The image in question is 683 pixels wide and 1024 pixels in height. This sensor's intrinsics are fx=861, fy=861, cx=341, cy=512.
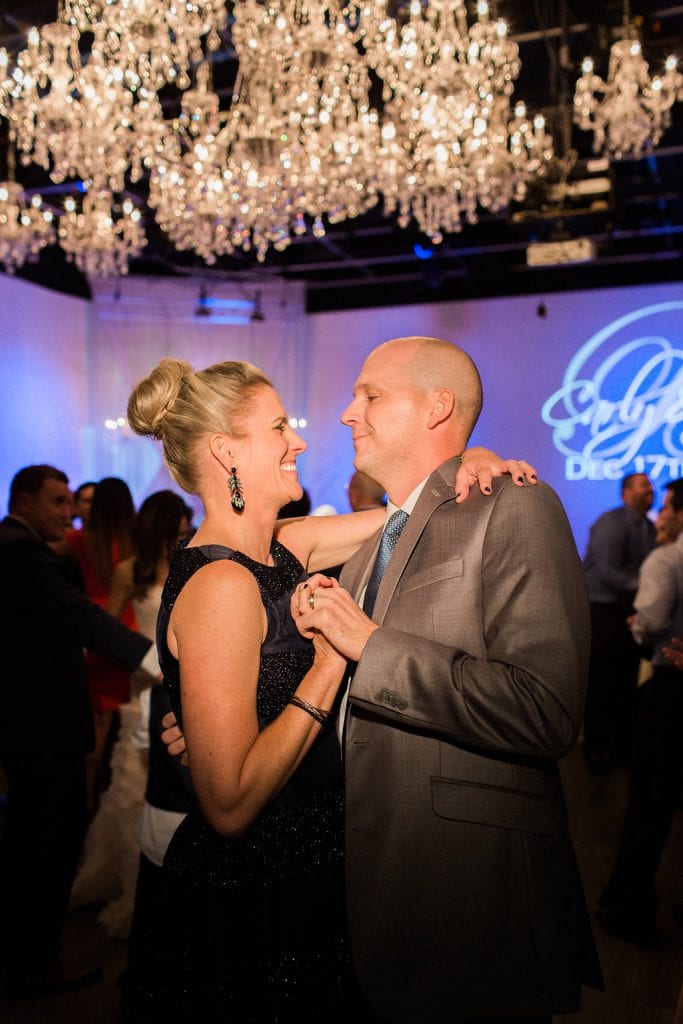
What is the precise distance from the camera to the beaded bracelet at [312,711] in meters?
1.62

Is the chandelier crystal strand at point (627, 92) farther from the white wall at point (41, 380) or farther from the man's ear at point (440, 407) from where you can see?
the white wall at point (41, 380)

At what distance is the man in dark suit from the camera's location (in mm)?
3174

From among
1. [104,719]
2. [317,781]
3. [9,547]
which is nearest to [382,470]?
[317,781]

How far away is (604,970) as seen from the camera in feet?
11.1

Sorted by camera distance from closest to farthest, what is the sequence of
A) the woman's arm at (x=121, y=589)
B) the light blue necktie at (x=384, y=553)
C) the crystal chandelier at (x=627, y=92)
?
the light blue necktie at (x=384, y=553)
the woman's arm at (x=121, y=589)
the crystal chandelier at (x=627, y=92)

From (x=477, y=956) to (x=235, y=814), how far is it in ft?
1.59

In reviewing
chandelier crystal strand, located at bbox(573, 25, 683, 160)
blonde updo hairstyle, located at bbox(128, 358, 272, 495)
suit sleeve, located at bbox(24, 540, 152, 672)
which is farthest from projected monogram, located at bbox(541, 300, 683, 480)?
blonde updo hairstyle, located at bbox(128, 358, 272, 495)

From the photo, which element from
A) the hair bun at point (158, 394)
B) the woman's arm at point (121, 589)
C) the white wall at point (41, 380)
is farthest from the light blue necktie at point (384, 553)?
the white wall at point (41, 380)

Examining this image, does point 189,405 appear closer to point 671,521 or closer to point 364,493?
point 364,493

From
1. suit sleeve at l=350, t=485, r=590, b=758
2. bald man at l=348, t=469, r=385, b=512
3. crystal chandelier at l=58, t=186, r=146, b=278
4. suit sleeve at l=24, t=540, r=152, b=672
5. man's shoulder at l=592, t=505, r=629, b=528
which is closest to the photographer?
suit sleeve at l=350, t=485, r=590, b=758

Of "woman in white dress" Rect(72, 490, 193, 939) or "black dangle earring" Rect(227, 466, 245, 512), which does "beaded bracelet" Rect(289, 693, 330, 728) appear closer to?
"black dangle earring" Rect(227, 466, 245, 512)

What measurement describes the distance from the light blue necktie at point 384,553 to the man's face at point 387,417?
10cm

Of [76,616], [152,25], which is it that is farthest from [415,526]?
[152,25]

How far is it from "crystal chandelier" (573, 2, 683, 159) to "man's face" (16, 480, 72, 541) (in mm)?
3674
